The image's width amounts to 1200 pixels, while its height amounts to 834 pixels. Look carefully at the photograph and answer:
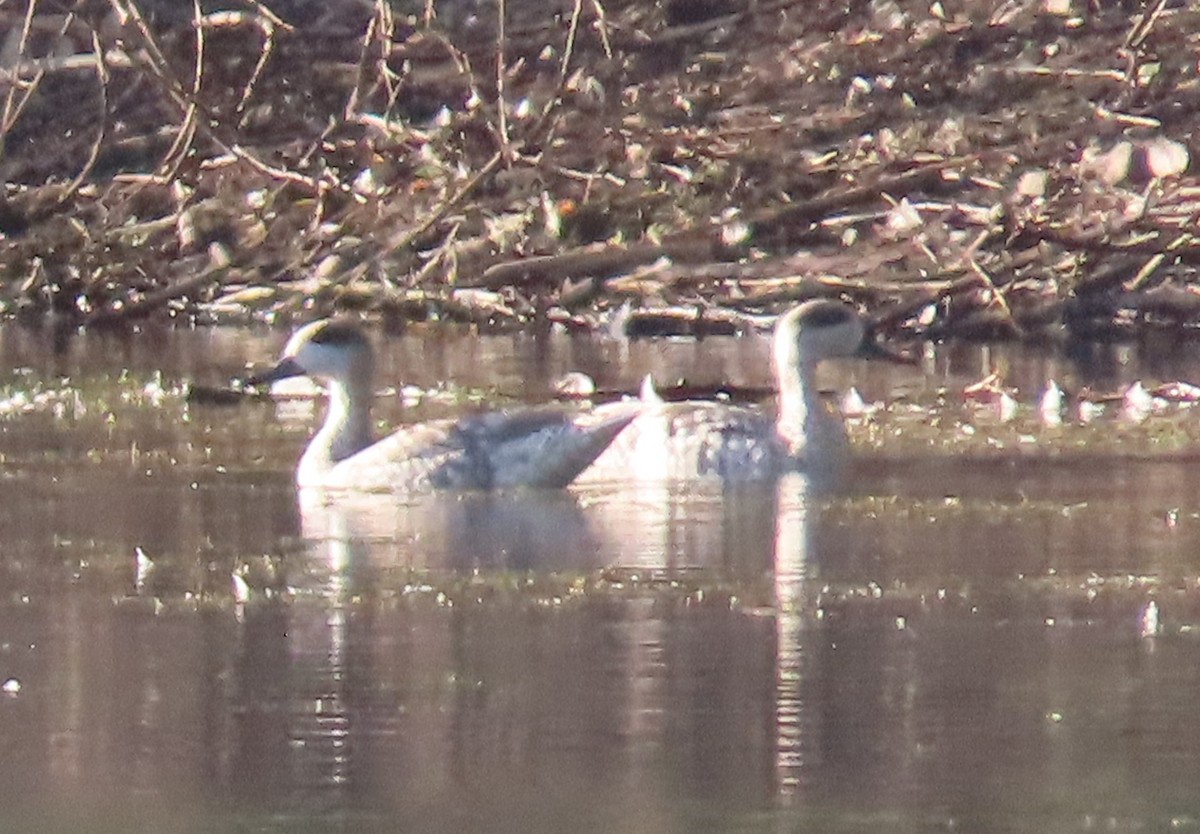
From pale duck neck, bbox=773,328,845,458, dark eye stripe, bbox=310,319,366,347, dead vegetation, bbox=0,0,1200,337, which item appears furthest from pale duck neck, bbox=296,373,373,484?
dead vegetation, bbox=0,0,1200,337

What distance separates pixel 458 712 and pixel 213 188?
10835mm

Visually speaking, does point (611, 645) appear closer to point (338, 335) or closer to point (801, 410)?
point (801, 410)

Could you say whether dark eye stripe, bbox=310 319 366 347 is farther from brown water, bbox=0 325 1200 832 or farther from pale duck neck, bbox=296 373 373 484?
brown water, bbox=0 325 1200 832

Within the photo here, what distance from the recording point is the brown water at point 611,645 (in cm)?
606

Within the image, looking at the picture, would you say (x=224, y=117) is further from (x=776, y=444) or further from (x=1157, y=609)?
(x=1157, y=609)

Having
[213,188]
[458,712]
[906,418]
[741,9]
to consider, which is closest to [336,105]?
[213,188]

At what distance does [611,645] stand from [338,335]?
4.68 m

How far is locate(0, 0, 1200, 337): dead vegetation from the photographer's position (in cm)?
1516

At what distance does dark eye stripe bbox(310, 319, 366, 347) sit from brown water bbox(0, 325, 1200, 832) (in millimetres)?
390

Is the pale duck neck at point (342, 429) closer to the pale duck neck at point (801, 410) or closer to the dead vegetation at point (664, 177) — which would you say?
the pale duck neck at point (801, 410)

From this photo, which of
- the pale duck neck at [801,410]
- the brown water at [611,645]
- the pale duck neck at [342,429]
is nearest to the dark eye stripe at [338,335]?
the pale duck neck at [342,429]

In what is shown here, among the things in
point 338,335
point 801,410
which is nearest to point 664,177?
point 338,335

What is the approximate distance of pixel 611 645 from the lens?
24.6ft

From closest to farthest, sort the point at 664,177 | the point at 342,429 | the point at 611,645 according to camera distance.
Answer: the point at 611,645 → the point at 342,429 → the point at 664,177
